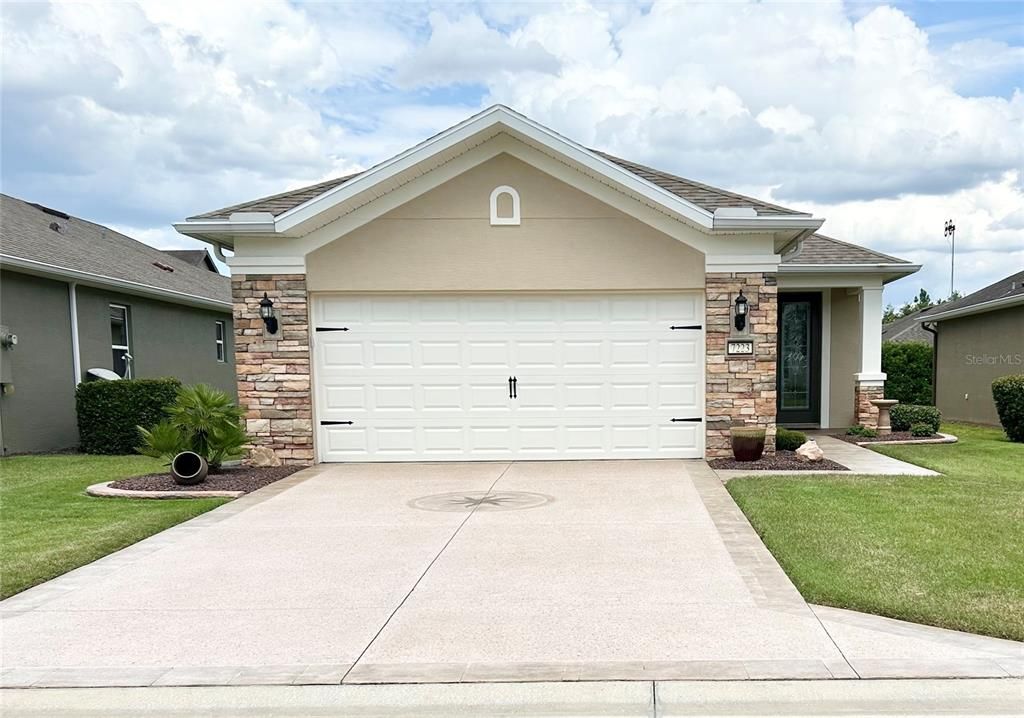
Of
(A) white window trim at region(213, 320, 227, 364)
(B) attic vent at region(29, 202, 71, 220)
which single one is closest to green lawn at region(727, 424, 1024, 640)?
(A) white window trim at region(213, 320, 227, 364)

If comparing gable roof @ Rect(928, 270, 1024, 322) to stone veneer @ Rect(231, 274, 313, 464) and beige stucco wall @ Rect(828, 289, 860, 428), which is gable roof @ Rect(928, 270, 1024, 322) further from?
stone veneer @ Rect(231, 274, 313, 464)

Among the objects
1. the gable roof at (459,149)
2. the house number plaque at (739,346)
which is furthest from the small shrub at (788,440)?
the gable roof at (459,149)

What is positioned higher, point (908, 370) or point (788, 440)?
point (908, 370)

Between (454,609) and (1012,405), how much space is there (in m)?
12.5

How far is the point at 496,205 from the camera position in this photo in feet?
32.0

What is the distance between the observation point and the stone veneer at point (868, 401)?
12.7 m

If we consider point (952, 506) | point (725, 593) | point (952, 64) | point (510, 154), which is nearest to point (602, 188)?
point (510, 154)

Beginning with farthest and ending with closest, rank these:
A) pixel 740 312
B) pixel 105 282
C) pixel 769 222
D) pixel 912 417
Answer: pixel 105 282 → pixel 912 417 → pixel 740 312 → pixel 769 222

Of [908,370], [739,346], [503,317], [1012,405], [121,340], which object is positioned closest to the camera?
[739,346]

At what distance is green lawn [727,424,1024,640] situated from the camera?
13.8ft

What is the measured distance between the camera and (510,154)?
31.9 ft

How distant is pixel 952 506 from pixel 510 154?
6916mm

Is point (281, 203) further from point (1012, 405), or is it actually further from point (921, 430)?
point (1012, 405)

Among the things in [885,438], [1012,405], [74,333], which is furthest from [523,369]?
[1012,405]
